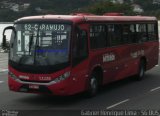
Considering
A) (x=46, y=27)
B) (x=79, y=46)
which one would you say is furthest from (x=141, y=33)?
(x=46, y=27)

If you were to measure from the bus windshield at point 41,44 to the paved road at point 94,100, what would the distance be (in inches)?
43.9

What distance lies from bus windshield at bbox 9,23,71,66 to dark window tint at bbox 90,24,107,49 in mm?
1327

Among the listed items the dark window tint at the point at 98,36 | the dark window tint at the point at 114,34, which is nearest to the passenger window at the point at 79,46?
the dark window tint at the point at 98,36

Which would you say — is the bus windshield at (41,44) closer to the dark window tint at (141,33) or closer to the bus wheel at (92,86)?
the bus wheel at (92,86)

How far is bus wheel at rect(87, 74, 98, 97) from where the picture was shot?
13.6m

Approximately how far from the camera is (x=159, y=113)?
1096cm

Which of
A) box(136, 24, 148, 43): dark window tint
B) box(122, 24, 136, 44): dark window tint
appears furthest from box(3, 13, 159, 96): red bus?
box(136, 24, 148, 43): dark window tint

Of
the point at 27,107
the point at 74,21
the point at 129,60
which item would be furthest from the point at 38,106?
the point at 129,60

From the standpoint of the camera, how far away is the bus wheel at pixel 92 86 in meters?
13.6

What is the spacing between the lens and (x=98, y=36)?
560 inches

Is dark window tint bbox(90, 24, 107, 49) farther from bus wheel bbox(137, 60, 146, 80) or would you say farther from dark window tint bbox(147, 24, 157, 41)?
dark window tint bbox(147, 24, 157, 41)

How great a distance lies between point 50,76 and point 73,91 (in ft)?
2.52

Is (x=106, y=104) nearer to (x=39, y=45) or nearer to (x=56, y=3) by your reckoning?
(x=39, y=45)

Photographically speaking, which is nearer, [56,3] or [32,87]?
[32,87]
